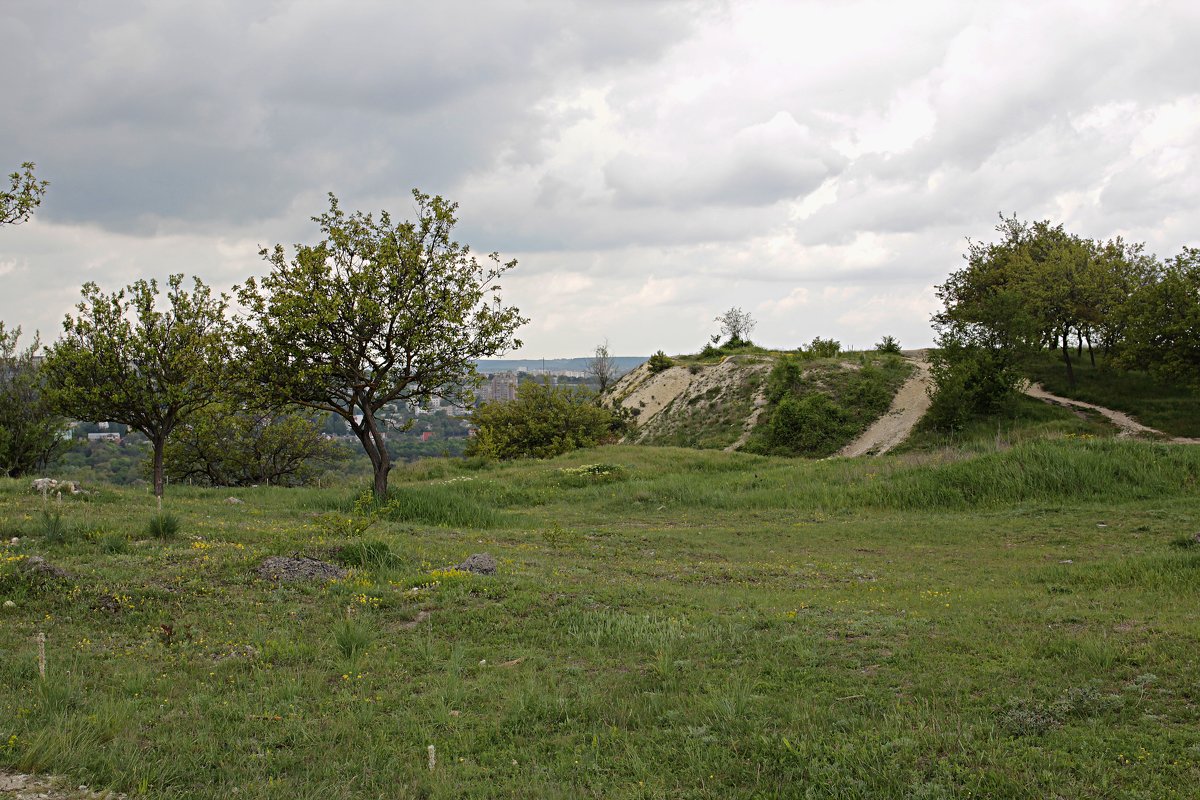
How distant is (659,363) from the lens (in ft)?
169

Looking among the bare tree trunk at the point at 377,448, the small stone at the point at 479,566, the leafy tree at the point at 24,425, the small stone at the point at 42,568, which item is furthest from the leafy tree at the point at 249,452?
the small stone at the point at 479,566

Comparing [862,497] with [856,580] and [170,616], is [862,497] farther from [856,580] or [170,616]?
[170,616]

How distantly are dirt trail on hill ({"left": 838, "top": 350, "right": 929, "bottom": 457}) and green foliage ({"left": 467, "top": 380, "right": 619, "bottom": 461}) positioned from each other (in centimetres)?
1339

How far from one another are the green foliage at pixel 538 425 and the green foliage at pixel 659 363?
9.54 meters

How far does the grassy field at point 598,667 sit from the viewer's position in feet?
16.4

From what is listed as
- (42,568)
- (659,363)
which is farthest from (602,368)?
(42,568)

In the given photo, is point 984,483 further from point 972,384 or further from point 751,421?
point 751,421

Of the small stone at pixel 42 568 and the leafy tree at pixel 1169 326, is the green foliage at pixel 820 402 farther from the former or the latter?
the small stone at pixel 42 568

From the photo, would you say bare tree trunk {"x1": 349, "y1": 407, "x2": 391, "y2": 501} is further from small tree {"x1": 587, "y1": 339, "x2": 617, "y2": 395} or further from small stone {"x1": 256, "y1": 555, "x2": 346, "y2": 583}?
small tree {"x1": 587, "y1": 339, "x2": 617, "y2": 395}

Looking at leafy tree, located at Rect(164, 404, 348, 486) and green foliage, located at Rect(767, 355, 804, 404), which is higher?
green foliage, located at Rect(767, 355, 804, 404)

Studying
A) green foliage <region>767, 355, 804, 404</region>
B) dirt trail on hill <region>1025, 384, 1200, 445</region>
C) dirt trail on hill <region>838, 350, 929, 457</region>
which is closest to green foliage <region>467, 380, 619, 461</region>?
green foliage <region>767, 355, 804, 404</region>

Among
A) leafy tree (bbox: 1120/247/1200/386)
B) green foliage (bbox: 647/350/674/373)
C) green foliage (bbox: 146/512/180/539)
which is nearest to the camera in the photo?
green foliage (bbox: 146/512/180/539)

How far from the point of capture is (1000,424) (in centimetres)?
3142

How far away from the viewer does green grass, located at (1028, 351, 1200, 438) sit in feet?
102
